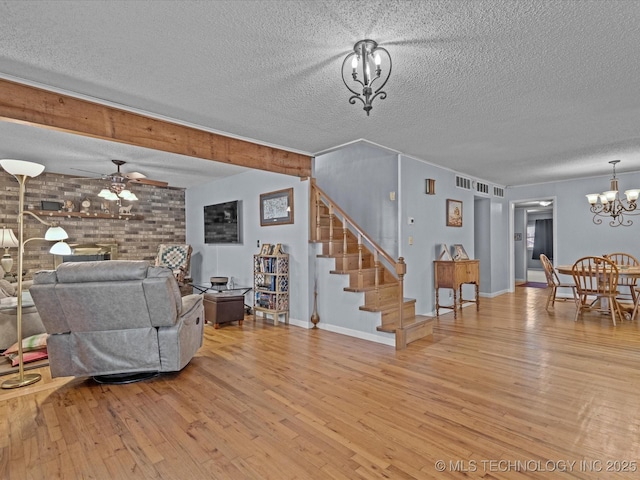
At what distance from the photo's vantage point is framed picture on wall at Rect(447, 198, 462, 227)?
19.4 feet

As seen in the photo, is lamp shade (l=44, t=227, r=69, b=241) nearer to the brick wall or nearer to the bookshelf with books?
the bookshelf with books

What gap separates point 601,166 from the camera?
19.0 feet

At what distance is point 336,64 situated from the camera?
2420 mm

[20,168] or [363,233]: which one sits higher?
[20,168]

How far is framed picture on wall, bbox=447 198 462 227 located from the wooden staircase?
164cm

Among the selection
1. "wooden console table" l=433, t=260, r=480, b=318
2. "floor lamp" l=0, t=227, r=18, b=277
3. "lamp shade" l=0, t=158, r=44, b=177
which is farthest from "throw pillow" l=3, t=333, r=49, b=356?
"wooden console table" l=433, t=260, r=480, b=318

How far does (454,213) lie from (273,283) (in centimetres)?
342

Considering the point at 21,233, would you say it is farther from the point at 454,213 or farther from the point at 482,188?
the point at 482,188

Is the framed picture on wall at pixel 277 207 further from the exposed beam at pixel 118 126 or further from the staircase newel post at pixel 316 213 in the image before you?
the exposed beam at pixel 118 126

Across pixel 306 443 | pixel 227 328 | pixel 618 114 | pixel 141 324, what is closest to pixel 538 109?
pixel 618 114

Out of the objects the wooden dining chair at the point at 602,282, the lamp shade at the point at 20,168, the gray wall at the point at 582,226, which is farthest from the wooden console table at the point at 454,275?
the lamp shade at the point at 20,168

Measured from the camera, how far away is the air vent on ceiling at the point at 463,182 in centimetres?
629

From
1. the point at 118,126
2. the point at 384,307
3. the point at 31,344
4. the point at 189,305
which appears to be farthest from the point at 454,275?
the point at 31,344

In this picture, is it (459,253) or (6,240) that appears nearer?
(6,240)
